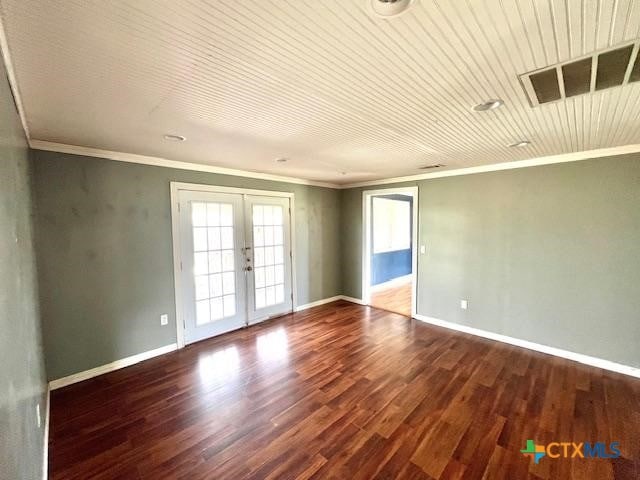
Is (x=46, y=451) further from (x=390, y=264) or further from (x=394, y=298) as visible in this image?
(x=390, y=264)

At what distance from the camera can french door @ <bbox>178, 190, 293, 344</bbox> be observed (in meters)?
3.51

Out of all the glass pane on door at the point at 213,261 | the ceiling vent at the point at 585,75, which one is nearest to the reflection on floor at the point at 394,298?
the glass pane on door at the point at 213,261

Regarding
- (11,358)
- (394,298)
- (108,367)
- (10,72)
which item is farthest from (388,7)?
(394,298)

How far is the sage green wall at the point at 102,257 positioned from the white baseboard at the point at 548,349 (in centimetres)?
396

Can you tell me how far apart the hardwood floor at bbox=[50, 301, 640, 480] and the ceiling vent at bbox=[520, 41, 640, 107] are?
7.80 ft

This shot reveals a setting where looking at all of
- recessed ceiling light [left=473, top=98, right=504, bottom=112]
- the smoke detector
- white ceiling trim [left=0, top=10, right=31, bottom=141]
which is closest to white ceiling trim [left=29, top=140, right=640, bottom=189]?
white ceiling trim [left=0, top=10, right=31, bottom=141]

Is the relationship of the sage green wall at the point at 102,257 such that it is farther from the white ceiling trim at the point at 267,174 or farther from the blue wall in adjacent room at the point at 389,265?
the blue wall in adjacent room at the point at 389,265

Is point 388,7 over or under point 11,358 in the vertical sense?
over

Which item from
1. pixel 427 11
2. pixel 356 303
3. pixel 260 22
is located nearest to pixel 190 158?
pixel 260 22

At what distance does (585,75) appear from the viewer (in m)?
1.42

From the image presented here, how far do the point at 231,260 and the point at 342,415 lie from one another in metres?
2.54

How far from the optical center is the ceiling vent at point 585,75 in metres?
1.26

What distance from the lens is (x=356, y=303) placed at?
5.39 m

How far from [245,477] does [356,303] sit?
3.91 meters
